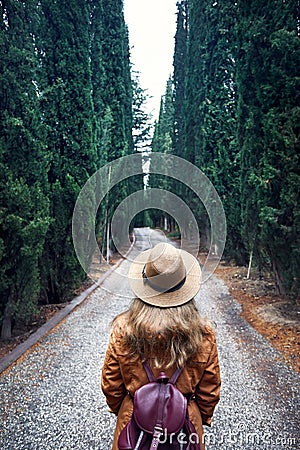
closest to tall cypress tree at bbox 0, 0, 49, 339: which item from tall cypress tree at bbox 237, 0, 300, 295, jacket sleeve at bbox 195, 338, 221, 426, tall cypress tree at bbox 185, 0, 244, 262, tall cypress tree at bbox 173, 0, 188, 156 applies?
jacket sleeve at bbox 195, 338, 221, 426

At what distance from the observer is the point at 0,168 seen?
15.5 ft

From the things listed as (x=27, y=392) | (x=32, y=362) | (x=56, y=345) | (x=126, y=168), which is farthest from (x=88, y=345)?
(x=126, y=168)

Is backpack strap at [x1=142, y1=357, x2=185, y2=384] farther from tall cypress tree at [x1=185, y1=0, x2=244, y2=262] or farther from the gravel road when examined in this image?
tall cypress tree at [x1=185, y1=0, x2=244, y2=262]

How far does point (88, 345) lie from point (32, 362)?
857mm

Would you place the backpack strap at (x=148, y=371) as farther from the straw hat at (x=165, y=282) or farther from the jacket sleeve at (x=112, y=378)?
the straw hat at (x=165, y=282)

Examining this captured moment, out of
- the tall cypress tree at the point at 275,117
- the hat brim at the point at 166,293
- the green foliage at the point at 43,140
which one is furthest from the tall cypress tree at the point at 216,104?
the hat brim at the point at 166,293

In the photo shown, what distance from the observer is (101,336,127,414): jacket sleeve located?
5.27 feet

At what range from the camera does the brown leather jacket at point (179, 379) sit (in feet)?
5.06

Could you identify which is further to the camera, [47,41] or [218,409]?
[47,41]

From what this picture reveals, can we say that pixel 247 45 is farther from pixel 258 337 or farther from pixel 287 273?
pixel 258 337

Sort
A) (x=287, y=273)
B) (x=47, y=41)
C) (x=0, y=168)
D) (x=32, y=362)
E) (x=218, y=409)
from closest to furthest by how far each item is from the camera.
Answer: (x=218, y=409)
(x=32, y=362)
(x=0, y=168)
(x=287, y=273)
(x=47, y=41)

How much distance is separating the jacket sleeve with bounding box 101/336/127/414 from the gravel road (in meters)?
1.46

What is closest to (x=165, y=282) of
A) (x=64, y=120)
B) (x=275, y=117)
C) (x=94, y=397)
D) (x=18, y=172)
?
(x=94, y=397)

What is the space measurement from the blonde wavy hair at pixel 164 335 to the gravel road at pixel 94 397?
173 cm
